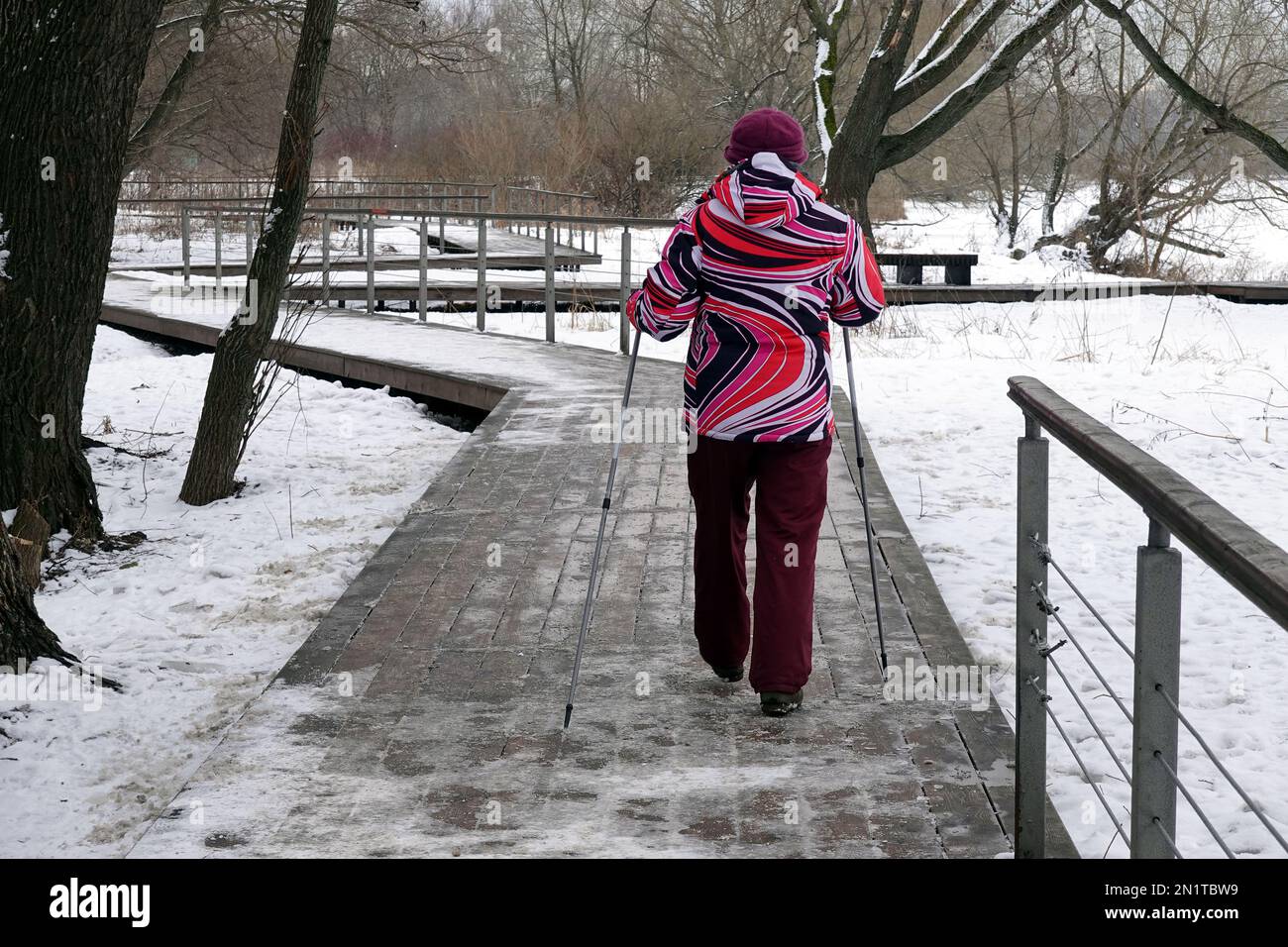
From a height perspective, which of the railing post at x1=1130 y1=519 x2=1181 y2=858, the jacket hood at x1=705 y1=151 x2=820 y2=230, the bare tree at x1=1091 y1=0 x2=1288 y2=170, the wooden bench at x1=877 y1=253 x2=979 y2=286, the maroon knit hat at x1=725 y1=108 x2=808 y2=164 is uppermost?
the bare tree at x1=1091 y1=0 x2=1288 y2=170

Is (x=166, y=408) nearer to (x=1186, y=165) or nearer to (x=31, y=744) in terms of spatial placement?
(x=31, y=744)

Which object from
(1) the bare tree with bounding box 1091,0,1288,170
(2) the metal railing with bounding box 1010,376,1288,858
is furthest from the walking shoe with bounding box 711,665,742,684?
(1) the bare tree with bounding box 1091,0,1288,170

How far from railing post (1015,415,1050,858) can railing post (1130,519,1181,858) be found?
639 mm

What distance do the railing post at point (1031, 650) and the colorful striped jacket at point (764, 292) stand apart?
0.96 m

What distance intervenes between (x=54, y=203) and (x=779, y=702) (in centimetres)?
398

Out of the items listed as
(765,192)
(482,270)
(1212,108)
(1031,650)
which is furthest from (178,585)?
(1212,108)

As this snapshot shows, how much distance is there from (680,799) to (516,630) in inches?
59.0

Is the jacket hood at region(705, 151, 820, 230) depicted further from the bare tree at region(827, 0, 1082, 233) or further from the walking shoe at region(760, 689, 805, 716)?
the bare tree at region(827, 0, 1082, 233)

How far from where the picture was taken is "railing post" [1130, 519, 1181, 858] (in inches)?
91.1

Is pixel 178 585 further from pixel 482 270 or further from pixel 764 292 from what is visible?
pixel 482 270

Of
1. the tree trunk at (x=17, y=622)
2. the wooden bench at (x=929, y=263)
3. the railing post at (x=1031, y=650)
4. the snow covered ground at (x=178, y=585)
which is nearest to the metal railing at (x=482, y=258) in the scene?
the snow covered ground at (x=178, y=585)

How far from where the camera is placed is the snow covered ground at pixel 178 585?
163 inches

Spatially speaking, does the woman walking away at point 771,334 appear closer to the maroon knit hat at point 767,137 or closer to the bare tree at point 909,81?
the maroon knit hat at point 767,137

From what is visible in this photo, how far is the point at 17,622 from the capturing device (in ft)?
15.4
